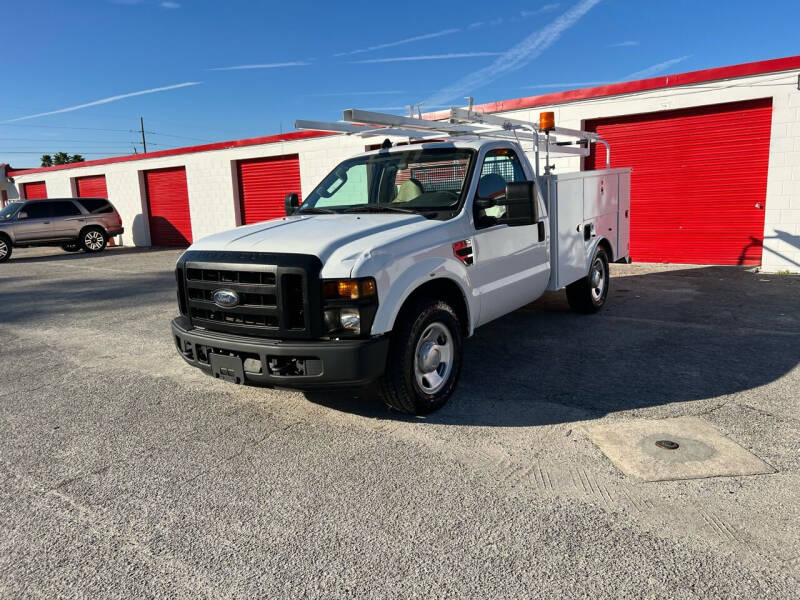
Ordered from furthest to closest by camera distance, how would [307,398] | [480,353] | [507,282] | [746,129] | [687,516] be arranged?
1. [746,129]
2. [480,353]
3. [507,282]
4. [307,398]
5. [687,516]

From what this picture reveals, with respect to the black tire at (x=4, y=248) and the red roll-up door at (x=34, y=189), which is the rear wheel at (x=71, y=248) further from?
the red roll-up door at (x=34, y=189)

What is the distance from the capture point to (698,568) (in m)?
2.50

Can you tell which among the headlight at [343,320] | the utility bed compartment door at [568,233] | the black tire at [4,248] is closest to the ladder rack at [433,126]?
the utility bed compartment door at [568,233]

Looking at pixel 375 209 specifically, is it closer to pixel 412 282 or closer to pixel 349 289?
pixel 412 282

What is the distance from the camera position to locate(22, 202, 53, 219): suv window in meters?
18.2

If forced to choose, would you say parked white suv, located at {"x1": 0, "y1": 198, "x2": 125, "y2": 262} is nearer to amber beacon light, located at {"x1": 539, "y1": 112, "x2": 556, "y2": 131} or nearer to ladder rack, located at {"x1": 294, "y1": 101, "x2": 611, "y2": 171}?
ladder rack, located at {"x1": 294, "y1": 101, "x2": 611, "y2": 171}

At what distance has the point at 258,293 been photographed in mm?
3846

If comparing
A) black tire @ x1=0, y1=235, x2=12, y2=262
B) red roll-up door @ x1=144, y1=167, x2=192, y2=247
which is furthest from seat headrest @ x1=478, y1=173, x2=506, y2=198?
black tire @ x1=0, y1=235, x2=12, y2=262

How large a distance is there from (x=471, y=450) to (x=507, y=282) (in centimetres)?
194

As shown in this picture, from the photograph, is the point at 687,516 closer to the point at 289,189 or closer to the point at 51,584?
the point at 51,584

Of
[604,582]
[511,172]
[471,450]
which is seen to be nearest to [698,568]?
[604,582]

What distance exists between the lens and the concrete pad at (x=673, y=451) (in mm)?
3346

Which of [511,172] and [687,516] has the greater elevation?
[511,172]

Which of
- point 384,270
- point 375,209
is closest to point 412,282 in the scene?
point 384,270
